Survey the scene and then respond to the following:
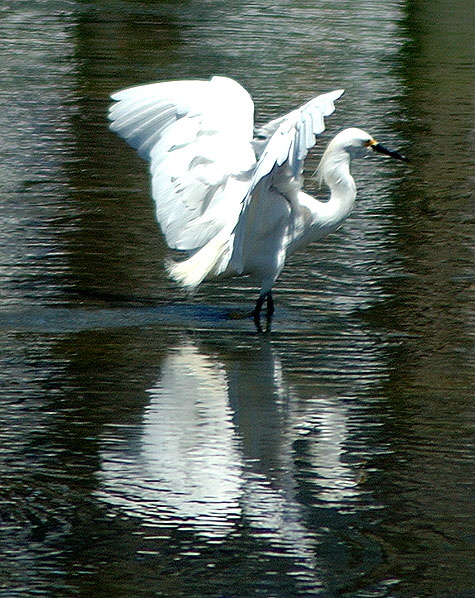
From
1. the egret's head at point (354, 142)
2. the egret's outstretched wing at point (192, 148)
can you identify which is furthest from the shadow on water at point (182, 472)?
the egret's head at point (354, 142)

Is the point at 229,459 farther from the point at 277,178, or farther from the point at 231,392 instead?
the point at 277,178

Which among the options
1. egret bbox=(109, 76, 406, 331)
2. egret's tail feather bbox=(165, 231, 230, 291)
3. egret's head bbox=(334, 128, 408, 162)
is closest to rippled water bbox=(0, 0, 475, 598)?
egret's tail feather bbox=(165, 231, 230, 291)

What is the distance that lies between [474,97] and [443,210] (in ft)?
16.3

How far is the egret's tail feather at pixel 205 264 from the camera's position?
26.4 ft

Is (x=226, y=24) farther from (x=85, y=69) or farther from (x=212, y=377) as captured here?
(x=212, y=377)

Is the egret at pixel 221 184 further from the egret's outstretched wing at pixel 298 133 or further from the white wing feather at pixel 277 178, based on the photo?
the egret's outstretched wing at pixel 298 133

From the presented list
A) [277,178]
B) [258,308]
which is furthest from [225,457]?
[258,308]

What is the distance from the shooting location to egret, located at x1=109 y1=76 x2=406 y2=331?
8055mm

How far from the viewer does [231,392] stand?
695 centimetres

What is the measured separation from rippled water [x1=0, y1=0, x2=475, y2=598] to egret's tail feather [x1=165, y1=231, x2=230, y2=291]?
24 centimetres

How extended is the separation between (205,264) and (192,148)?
2.35 feet

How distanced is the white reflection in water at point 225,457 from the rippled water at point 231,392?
12 mm

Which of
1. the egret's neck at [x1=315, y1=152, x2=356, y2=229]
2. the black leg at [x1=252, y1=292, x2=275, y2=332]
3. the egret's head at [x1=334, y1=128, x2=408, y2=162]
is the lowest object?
the black leg at [x1=252, y1=292, x2=275, y2=332]

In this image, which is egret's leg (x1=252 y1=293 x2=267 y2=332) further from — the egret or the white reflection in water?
the white reflection in water
